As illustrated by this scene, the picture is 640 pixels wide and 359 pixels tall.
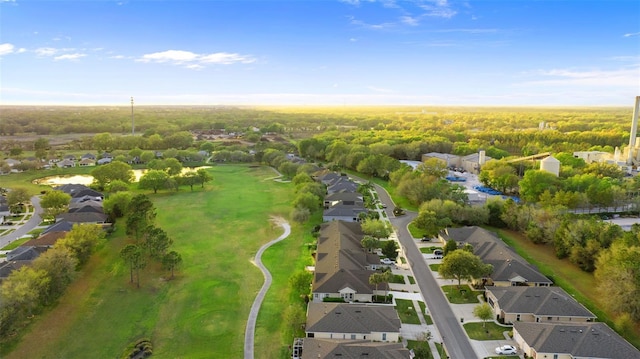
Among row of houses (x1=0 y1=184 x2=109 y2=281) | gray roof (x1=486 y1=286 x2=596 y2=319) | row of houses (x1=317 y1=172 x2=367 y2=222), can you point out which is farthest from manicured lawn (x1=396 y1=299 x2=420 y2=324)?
row of houses (x1=0 y1=184 x2=109 y2=281)

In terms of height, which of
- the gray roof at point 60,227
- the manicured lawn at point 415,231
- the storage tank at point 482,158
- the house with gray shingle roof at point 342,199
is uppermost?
the storage tank at point 482,158

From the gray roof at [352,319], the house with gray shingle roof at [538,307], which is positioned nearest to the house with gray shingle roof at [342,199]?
the house with gray shingle roof at [538,307]

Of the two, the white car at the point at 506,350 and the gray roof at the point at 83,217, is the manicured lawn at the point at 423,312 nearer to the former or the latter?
the white car at the point at 506,350

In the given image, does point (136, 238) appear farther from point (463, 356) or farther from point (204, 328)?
point (463, 356)

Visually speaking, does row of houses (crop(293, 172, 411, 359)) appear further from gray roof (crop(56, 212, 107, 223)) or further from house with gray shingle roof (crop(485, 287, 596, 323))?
gray roof (crop(56, 212, 107, 223))

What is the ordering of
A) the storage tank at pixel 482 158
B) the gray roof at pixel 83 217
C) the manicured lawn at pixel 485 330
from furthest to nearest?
the storage tank at pixel 482 158 → the gray roof at pixel 83 217 → the manicured lawn at pixel 485 330

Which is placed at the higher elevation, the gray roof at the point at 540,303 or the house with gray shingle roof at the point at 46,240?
the house with gray shingle roof at the point at 46,240

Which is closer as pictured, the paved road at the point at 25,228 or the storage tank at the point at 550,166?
the paved road at the point at 25,228

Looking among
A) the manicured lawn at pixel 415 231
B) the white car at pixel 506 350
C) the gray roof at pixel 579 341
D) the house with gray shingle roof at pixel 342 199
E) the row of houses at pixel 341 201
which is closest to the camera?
the gray roof at pixel 579 341
